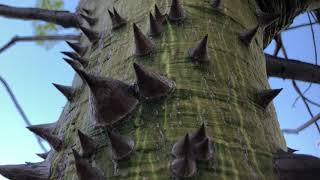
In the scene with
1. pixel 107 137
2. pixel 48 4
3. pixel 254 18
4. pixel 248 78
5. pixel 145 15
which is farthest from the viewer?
pixel 48 4

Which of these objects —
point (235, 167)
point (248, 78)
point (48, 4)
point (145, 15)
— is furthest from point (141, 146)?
point (48, 4)

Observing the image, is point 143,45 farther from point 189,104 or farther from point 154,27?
point 189,104

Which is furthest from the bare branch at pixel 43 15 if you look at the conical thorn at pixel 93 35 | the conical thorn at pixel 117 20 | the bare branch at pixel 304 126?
the bare branch at pixel 304 126

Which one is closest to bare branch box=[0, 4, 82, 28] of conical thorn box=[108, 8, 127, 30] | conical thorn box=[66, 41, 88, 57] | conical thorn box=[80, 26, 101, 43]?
conical thorn box=[66, 41, 88, 57]

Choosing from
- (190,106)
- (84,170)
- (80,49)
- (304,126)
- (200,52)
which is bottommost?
(84,170)

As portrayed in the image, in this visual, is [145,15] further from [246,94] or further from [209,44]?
[246,94]

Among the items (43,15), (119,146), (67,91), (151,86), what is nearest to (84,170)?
(119,146)

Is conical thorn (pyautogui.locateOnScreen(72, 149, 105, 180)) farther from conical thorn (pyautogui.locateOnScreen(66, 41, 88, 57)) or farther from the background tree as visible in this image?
conical thorn (pyautogui.locateOnScreen(66, 41, 88, 57))
